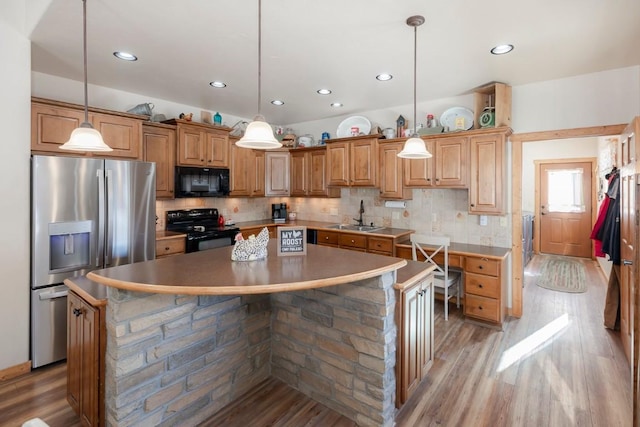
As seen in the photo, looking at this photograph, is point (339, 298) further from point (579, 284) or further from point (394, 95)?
point (579, 284)

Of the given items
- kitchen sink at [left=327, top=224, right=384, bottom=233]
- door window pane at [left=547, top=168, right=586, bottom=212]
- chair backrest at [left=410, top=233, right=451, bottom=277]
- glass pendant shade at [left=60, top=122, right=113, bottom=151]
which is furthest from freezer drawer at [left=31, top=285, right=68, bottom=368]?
door window pane at [left=547, top=168, right=586, bottom=212]

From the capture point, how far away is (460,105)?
4.01 m

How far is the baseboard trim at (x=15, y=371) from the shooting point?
2506mm

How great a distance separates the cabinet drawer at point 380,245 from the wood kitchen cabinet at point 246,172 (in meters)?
1.98

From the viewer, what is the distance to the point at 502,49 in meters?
2.70

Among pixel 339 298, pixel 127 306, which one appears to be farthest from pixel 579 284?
pixel 127 306

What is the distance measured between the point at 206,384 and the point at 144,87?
3310 millimetres

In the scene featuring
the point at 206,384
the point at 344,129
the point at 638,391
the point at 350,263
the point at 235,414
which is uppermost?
the point at 344,129

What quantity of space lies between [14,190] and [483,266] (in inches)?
170

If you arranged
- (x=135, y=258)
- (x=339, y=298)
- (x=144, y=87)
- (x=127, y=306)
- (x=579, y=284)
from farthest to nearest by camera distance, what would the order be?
(x=579, y=284) → (x=144, y=87) → (x=135, y=258) → (x=339, y=298) → (x=127, y=306)

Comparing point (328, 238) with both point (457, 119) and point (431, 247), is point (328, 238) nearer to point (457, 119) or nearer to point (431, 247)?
point (431, 247)

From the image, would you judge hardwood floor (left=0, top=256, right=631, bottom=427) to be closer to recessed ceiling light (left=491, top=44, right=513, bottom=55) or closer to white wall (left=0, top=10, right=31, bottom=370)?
white wall (left=0, top=10, right=31, bottom=370)

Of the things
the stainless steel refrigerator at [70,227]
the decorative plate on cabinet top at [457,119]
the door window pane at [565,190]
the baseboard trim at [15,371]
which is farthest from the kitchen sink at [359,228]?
the door window pane at [565,190]

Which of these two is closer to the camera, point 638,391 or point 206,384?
point 638,391
